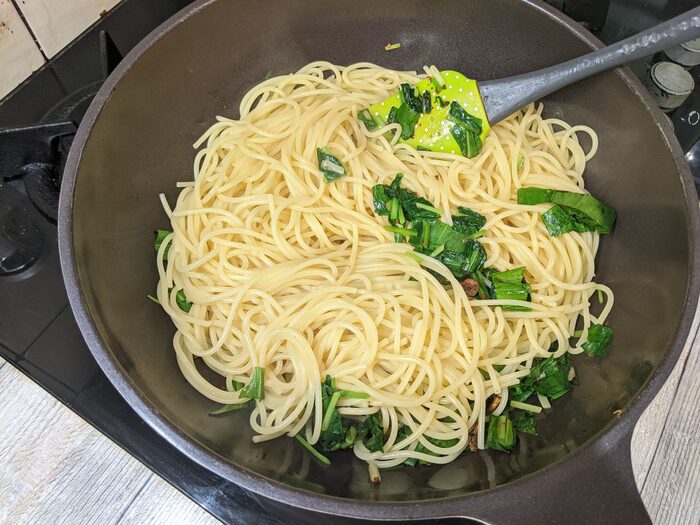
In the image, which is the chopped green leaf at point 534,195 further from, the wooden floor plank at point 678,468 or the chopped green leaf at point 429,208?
the wooden floor plank at point 678,468

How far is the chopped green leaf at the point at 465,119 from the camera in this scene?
236 centimetres

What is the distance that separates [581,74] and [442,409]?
4.43 ft

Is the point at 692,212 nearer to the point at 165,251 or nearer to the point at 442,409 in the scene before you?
the point at 442,409

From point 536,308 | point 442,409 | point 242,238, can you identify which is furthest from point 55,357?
point 536,308

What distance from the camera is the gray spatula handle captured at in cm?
188

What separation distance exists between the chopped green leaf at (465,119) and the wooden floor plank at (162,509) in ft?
5.88

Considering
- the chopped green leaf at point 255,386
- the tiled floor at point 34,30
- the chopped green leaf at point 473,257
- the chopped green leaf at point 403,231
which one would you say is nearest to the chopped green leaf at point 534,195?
the chopped green leaf at point 473,257

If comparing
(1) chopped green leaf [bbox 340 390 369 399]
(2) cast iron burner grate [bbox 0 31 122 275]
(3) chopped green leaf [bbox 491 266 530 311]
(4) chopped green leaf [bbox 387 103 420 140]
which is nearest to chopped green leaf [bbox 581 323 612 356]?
(3) chopped green leaf [bbox 491 266 530 311]

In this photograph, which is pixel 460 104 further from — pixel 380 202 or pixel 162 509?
pixel 162 509

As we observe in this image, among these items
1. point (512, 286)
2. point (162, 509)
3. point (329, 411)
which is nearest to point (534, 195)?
point (512, 286)

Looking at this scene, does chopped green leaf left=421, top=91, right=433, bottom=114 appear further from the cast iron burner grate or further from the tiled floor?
the tiled floor

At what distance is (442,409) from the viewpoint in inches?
80.4

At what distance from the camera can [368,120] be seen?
251cm

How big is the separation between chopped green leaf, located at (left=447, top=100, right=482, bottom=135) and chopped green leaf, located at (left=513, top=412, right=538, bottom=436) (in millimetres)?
1146
